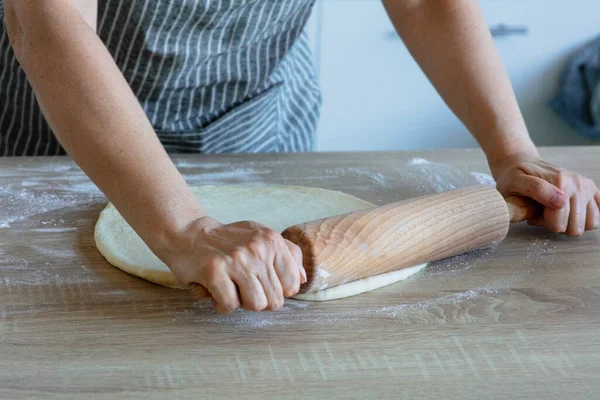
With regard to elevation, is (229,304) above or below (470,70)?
below

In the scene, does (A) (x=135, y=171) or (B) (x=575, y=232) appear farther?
(B) (x=575, y=232)

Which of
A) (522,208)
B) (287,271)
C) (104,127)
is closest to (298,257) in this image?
(287,271)

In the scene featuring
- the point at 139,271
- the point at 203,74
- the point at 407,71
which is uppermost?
the point at 203,74

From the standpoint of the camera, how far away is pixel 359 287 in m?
0.87

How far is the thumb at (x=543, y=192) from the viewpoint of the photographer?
101 centimetres

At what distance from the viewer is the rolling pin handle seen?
1010mm

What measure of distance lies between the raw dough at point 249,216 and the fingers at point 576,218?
24cm

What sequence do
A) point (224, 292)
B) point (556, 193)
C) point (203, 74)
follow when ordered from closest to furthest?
point (224, 292) < point (556, 193) < point (203, 74)

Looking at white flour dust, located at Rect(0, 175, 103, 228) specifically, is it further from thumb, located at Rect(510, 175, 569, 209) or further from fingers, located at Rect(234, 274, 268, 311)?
thumb, located at Rect(510, 175, 569, 209)

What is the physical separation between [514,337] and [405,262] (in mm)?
151

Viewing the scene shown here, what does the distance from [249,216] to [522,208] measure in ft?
1.20

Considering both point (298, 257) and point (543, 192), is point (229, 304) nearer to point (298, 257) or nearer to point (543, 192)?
point (298, 257)

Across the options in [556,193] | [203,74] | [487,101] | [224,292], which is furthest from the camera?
[203,74]

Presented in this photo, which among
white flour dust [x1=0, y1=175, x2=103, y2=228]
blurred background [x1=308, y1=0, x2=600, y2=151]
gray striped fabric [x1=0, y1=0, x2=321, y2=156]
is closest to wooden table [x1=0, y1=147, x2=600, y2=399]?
white flour dust [x1=0, y1=175, x2=103, y2=228]
